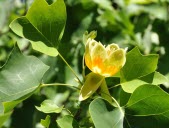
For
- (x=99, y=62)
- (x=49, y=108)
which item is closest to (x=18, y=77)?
(x=49, y=108)

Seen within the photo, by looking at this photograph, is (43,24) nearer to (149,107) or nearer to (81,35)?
(149,107)

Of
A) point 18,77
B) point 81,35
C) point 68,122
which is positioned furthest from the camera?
point 81,35

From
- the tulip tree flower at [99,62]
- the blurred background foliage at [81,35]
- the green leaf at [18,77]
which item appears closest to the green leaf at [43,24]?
the green leaf at [18,77]

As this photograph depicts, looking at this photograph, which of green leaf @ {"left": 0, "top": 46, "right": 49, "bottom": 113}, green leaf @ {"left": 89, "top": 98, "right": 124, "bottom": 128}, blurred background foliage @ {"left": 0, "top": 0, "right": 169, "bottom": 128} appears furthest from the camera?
blurred background foliage @ {"left": 0, "top": 0, "right": 169, "bottom": 128}

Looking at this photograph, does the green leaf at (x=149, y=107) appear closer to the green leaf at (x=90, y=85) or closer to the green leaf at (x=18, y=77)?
the green leaf at (x=90, y=85)

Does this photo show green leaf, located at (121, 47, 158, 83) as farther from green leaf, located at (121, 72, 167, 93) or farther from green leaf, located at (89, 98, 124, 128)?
green leaf, located at (89, 98, 124, 128)

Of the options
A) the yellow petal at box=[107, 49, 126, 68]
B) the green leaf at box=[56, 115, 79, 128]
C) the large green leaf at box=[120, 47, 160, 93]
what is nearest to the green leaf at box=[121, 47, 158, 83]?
the large green leaf at box=[120, 47, 160, 93]
